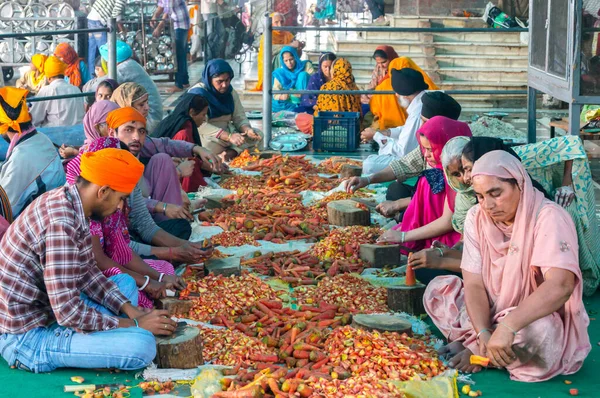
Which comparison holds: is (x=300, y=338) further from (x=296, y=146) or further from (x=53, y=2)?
(x=53, y=2)

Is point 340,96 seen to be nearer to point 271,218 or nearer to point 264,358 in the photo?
point 271,218

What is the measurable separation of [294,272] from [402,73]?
9.13 feet

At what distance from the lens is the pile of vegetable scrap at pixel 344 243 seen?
560 cm

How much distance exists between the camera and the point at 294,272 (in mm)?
5297

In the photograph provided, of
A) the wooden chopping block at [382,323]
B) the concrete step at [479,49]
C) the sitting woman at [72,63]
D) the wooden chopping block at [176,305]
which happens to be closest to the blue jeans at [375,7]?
the concrete step at [479,49]

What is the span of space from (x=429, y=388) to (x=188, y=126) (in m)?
4.11

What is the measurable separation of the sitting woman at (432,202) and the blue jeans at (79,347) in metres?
1.71

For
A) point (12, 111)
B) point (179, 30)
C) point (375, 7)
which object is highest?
point (375, 7)

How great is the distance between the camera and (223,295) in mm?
4719

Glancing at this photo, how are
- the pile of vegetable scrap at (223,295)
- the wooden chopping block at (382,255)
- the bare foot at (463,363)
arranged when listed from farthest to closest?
1. the wooden chopping block at (382,255)
2. the pile of vegetable scrap at (223,295)
3. the bare foot at (463,363)

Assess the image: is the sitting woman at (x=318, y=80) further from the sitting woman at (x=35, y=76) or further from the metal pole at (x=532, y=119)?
the metal pole at (x=532, y=119)

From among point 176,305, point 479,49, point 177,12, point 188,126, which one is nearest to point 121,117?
point 176,305

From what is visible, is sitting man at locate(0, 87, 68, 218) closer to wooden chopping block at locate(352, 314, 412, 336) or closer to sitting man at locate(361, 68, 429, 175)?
wooden chopping block at locate(352, 314, 412, 336)

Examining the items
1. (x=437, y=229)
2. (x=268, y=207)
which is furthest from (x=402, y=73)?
(x=437, y=229)
